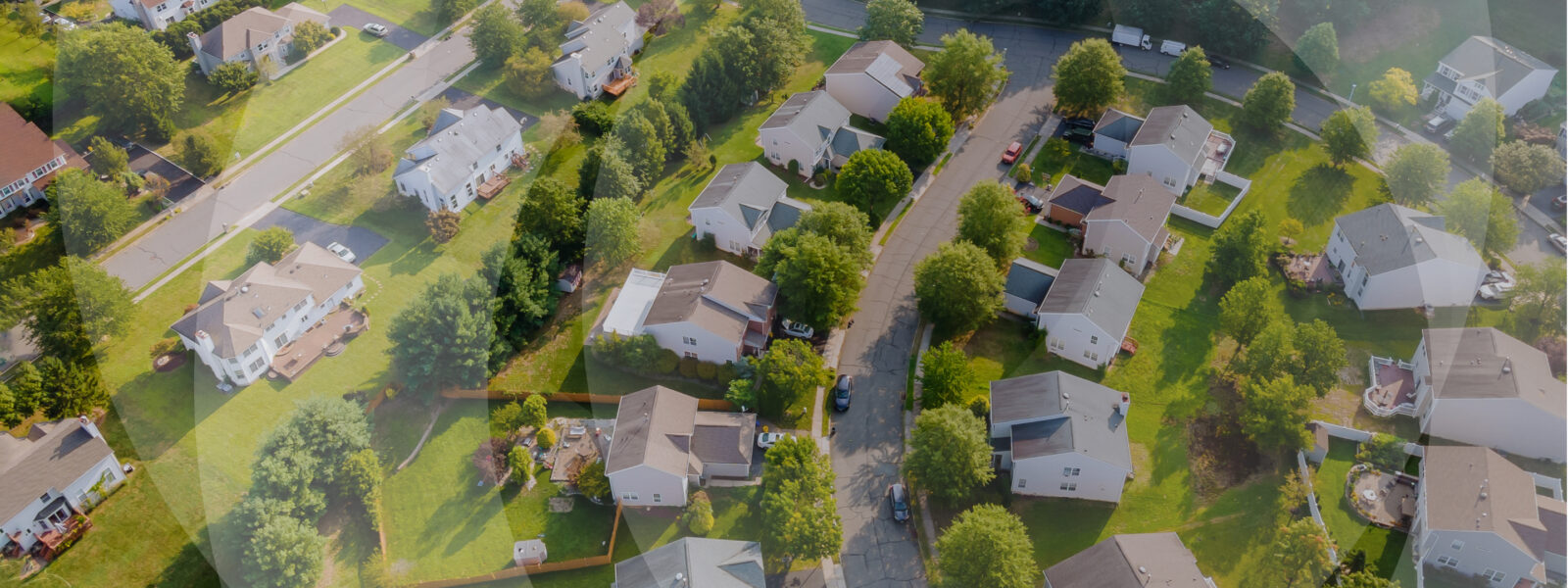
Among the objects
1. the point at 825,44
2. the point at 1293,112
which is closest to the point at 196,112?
the point at 825,44

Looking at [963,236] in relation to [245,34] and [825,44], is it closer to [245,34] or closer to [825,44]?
[825,44]

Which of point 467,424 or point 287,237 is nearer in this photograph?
point 467,424

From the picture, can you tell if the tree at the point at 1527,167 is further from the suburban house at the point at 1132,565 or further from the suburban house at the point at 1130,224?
the suburban house at the point at 1132,565

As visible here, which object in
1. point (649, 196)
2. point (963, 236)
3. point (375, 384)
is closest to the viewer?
point (375, 384)

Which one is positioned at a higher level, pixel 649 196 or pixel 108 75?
pixel 108 75

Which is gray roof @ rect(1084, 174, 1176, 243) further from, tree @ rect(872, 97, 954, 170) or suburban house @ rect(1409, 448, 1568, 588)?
suburban house @ rect(1409, 448, 1568, 588)

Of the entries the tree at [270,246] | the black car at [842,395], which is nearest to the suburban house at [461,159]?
the tree at [270,246]
